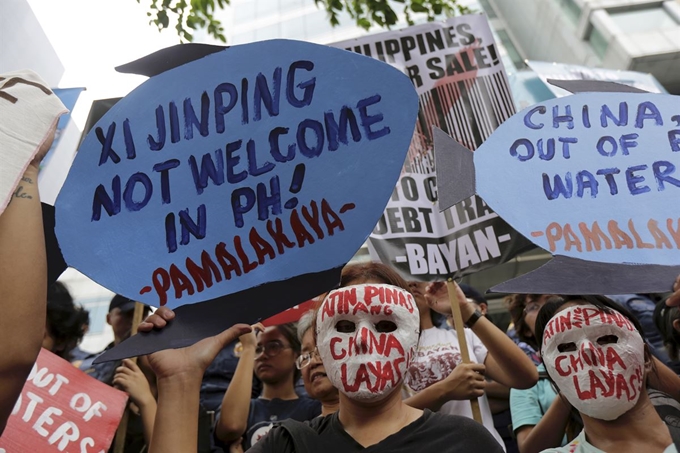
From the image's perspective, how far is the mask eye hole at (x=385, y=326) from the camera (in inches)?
83.9

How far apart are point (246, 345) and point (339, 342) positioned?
1.32 m

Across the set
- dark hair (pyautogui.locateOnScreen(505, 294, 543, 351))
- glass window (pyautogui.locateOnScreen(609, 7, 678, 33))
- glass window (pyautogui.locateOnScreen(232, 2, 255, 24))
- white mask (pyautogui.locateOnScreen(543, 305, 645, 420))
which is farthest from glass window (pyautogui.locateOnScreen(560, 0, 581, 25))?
white mask (pyautogui.locateOnScreen(543, 305, 645, 420))

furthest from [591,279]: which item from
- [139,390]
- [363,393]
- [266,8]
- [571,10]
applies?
[266,8]

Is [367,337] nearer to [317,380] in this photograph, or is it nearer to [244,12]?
[317,380]

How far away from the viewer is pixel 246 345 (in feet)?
10.9

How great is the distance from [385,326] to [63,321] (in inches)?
82.7

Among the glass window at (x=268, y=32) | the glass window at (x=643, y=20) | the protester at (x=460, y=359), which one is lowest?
the glass window at (x=643, y=20)

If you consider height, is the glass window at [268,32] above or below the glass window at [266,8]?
below

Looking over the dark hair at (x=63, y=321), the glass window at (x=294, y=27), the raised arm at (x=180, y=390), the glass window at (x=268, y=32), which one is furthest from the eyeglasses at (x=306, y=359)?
the glass window at (x=268, y=32)

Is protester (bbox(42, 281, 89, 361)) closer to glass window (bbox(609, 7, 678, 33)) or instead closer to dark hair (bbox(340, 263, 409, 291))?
dark hair (bbox(340, 263, 409, 291))

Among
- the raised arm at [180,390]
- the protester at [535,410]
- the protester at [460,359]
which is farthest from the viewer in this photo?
the protester at [460,359]

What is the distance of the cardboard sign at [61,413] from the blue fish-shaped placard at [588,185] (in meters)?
1.59

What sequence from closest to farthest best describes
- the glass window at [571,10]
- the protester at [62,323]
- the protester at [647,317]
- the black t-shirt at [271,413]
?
1. the black t-shirt at [271,413]
2. the protester at [62,323]
3. the protester at [647,317]
4. the glass window at [571,10]

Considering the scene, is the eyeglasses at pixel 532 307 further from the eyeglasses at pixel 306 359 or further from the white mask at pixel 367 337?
the white mask at pixel 367 337
